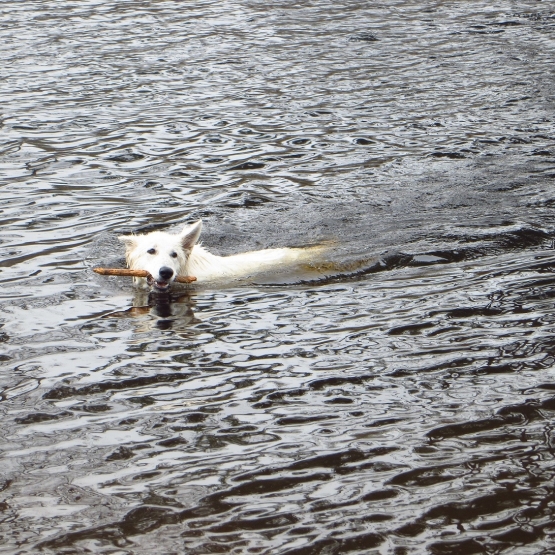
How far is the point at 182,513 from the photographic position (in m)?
5.73

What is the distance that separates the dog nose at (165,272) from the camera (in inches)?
372

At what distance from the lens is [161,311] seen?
31.2 ft

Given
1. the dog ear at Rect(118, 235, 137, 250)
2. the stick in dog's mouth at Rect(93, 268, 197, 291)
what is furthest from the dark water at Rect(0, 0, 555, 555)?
the dog ear at Rect(118, 235, 137, 250)

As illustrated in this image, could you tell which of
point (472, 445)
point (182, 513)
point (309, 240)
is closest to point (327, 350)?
point (472, 445)

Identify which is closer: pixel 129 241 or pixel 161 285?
pixel 161 285

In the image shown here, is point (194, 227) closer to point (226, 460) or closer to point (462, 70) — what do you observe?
point (226, 460)

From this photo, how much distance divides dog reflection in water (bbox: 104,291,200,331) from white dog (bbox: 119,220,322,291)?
0.16 metres

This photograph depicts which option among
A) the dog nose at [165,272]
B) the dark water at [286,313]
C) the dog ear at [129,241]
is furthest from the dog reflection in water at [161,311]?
the dog ear at [129,241]

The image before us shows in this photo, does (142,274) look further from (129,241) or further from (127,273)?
(129,241)

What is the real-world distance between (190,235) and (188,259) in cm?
35

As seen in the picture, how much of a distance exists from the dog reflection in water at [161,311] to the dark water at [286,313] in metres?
0.06

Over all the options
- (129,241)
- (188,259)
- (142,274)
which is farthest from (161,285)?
(129,241)

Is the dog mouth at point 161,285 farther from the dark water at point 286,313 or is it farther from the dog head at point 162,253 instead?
the dark water at point 286,313

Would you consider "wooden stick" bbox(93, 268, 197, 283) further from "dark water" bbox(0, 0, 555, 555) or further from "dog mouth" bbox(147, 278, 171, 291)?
"dark water" bbox(0, 0, 555, 555)
